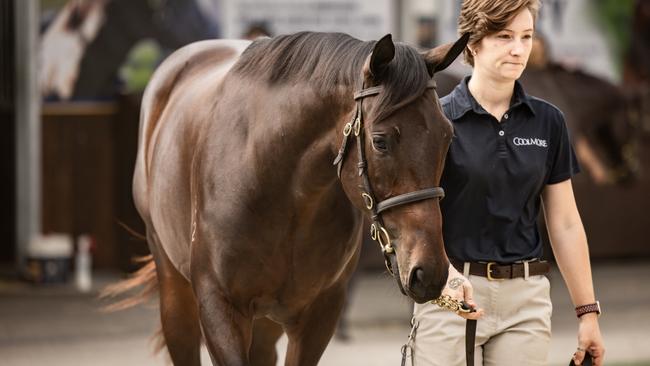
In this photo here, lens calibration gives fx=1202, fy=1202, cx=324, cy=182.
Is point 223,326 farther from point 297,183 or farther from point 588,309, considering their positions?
point 588,309

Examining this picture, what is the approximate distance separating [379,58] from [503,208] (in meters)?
0.62

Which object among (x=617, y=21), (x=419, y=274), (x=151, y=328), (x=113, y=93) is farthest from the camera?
(x=617, y=21)

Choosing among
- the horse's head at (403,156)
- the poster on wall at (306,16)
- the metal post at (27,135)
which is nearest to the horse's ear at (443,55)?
the horse's head at (403,156)

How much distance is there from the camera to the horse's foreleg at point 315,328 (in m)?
4.53

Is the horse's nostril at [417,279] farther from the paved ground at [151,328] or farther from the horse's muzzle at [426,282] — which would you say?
the paved ground at [151,328]

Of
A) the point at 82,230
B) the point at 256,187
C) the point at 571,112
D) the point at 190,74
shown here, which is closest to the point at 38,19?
the point at 82,230

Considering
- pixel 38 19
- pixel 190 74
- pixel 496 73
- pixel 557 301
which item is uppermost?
pixel 496 73

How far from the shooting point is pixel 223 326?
4.27 meters

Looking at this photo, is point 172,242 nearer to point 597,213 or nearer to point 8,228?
point 8,228

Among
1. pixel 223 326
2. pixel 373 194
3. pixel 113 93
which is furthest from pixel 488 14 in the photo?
pixel 113 93

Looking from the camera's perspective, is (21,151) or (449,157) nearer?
(449,157)

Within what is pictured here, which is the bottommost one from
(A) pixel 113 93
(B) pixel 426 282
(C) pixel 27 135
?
(C) pixel 27 135

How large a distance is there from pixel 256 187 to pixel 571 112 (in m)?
8.83

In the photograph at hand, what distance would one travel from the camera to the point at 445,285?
11.4 feet
